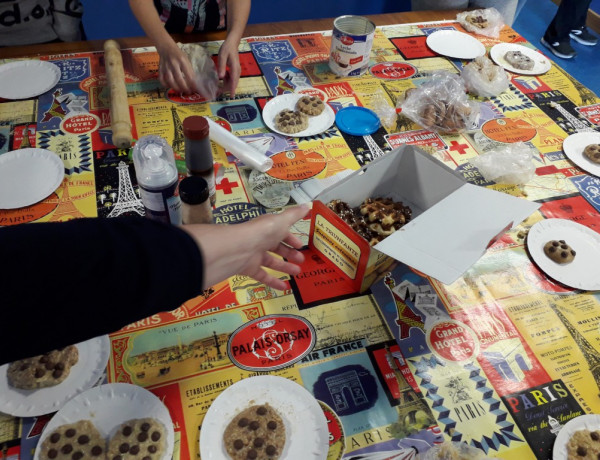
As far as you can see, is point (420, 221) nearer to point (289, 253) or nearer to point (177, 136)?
point (289, 253)

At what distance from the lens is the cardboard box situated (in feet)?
2.66

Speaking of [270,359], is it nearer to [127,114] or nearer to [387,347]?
[387,347]

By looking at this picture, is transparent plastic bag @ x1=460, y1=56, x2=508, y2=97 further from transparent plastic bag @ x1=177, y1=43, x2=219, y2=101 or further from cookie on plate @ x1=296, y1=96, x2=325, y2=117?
transparent plastic bag @ x1=177, y1=43, x2=219, y2=101

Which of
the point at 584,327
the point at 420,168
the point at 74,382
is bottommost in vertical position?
the point at 74,382

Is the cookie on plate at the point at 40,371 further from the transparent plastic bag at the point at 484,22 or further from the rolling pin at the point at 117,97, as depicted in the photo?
the transparent plastic bag at the point at 484,22

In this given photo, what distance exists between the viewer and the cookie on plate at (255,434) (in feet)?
2.35

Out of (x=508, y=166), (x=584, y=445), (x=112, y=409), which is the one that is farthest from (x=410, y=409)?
(x=508, y=166)

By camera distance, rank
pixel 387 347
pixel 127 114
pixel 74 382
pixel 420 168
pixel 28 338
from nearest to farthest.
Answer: pixel 28 338 < pixel 74 382 < pixel 387 347 < pixel 420 168 < pixel 127 114

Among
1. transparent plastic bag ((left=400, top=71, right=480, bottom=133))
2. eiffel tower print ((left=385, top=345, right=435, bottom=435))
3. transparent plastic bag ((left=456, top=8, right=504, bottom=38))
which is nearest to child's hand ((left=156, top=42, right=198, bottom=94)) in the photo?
transparent plastic bag ((left=400, top=71, right=480, bottom=133))

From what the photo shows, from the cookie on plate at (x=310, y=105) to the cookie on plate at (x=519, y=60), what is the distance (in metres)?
0.80

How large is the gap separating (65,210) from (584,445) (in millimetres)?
1167

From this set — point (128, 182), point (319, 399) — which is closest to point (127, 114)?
point (128, 182)

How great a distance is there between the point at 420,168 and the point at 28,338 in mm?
852

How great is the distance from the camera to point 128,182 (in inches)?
44.7
